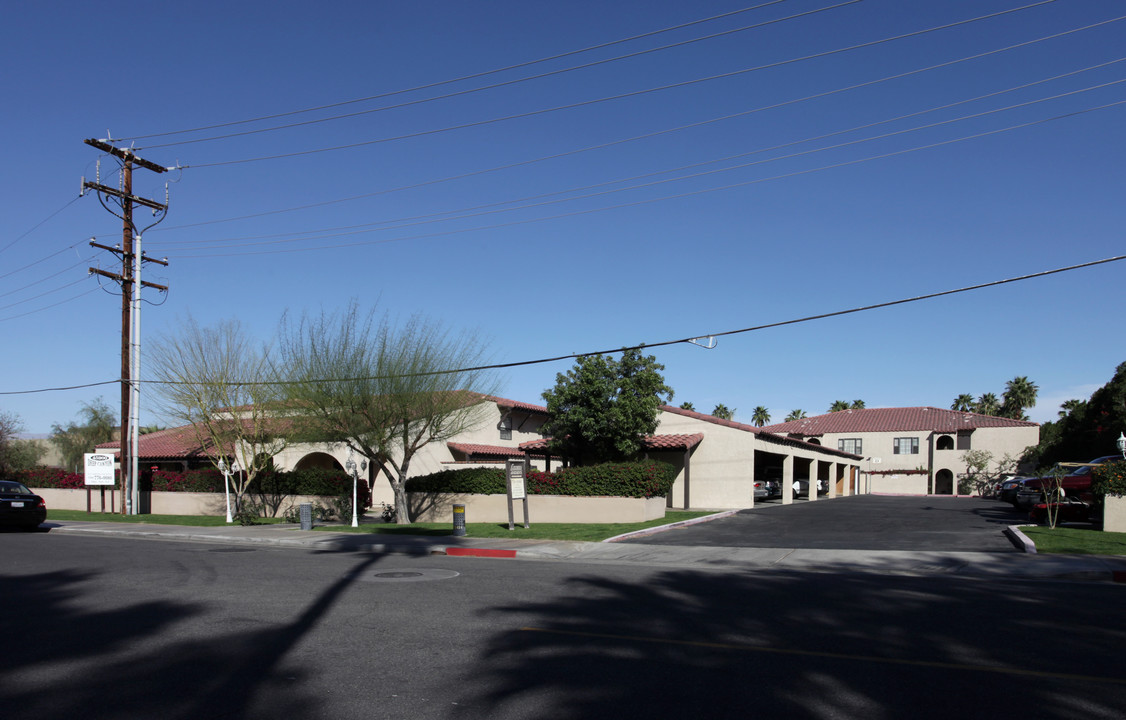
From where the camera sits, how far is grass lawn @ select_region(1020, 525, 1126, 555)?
52.6 feet

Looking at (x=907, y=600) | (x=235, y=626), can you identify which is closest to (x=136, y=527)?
(x=235, y=626)

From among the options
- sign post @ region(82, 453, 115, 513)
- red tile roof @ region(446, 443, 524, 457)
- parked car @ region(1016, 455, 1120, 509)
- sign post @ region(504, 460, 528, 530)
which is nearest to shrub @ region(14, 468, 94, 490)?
sign post @ region(82, 453, 115, 513)

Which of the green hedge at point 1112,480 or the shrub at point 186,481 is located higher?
the green hedge at point 1112,480

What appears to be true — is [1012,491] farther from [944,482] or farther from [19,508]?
[944,482]

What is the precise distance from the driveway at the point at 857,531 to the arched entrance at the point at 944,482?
39282 mm

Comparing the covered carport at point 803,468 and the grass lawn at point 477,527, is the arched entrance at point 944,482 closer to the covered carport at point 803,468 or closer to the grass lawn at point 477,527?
the covered carport at point 803,468

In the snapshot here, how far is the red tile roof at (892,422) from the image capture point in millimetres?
65500

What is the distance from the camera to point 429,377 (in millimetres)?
25625

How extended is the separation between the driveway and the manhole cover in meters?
7.54

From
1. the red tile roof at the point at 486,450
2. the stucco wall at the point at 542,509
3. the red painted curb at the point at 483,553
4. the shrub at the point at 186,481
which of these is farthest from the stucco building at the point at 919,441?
the red painted curb at the point at 483,553

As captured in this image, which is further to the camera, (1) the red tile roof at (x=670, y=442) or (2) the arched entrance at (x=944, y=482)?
(2) the arched entrance at (x=944, y=482)

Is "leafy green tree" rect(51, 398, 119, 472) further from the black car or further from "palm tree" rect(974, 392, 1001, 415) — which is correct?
"palm tree" rect(974, 392, 1001, 415)

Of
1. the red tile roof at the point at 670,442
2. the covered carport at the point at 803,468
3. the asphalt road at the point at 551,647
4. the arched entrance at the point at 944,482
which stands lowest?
the arched entrance at the point at 944,482

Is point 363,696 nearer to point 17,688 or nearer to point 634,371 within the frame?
point 17,688
